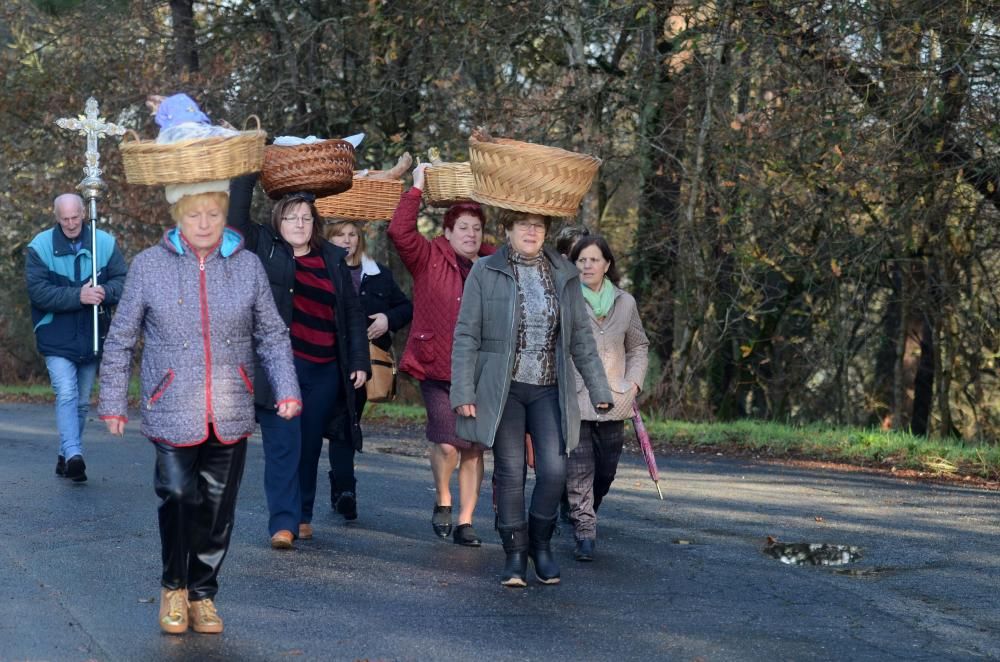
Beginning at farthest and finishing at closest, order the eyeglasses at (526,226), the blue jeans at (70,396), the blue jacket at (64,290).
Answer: the blue jeans at (70,396) → the blue jacket at (64,290) → the eyeglasses at (526,226)

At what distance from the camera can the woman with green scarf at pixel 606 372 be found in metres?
8.07

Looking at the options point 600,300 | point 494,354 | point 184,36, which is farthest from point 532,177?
point 184,36

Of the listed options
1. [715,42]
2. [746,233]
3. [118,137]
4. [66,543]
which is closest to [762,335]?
[746,233]

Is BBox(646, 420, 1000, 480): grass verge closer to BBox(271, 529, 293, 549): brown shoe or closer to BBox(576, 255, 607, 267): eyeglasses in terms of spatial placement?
BBox(576, 255, 607, 267): eyeglasses

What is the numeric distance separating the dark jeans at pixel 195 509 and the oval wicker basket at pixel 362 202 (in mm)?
3150

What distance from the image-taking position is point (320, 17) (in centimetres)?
2011

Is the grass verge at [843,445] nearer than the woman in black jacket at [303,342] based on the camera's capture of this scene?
No

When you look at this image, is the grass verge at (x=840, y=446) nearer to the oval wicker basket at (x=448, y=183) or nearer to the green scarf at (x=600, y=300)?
the green scarf at (x=600, y=300)

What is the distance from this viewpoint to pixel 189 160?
233 inches

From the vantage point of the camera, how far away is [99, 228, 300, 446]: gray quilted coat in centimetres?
576

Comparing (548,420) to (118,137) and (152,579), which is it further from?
(118,137)

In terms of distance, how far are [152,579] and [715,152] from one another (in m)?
11.4

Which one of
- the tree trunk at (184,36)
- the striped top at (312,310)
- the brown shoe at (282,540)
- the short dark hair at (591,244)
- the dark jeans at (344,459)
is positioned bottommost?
the brown shoe at (282,540)

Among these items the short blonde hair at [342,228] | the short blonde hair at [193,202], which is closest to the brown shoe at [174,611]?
the short blonde hair at [193,202]
